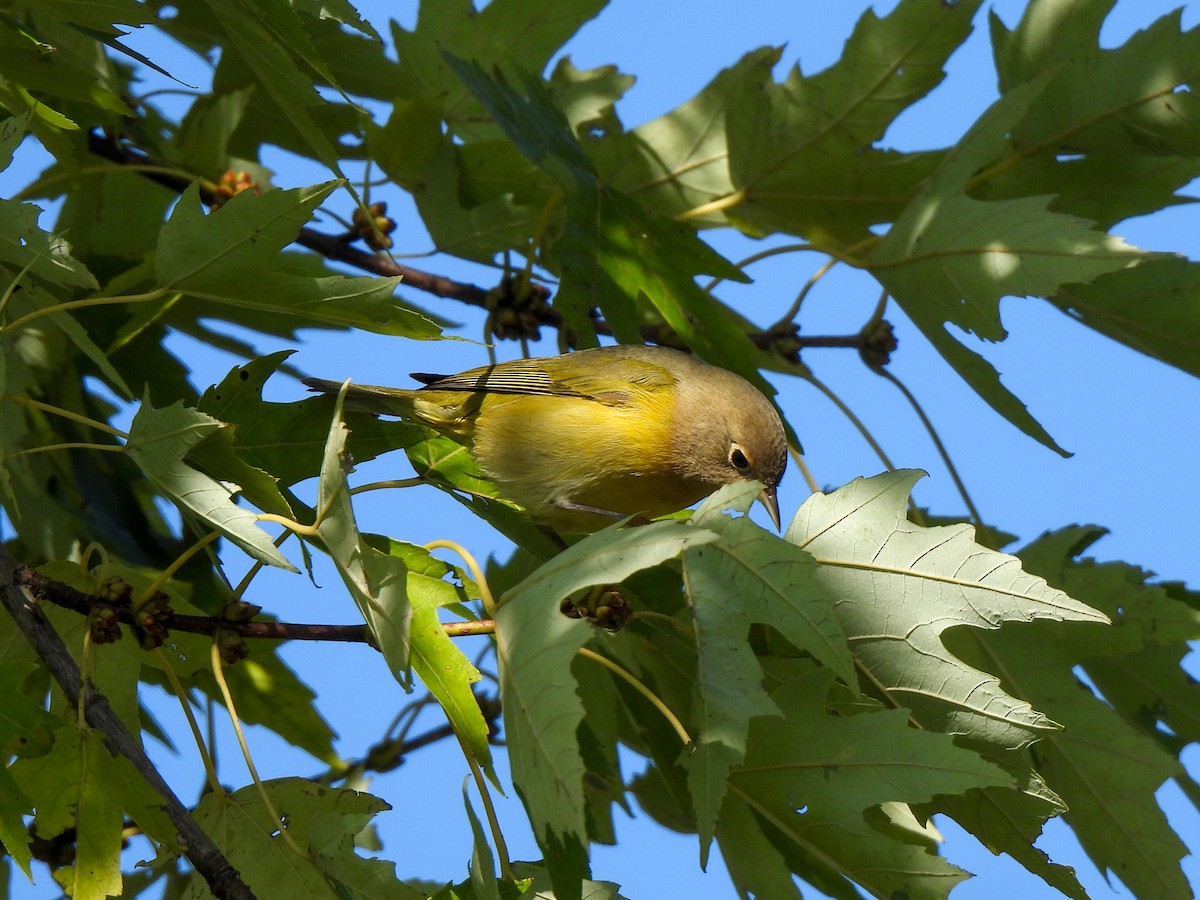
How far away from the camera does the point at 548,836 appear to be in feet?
7.72

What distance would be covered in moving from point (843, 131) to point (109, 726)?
10.7 feet

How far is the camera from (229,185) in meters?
4.68

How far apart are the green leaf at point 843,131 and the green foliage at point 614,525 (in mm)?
12

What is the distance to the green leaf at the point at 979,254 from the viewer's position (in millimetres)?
3500

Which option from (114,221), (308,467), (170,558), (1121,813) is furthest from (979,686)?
(114,221)

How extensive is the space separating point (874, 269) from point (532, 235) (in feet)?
4.32

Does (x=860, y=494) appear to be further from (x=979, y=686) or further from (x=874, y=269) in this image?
(x=874, y=269)

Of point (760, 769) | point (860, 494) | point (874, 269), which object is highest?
point (874, 269)

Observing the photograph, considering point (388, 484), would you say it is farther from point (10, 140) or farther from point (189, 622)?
point (10, 140)

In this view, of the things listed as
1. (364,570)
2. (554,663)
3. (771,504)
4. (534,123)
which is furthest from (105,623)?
(771,504)

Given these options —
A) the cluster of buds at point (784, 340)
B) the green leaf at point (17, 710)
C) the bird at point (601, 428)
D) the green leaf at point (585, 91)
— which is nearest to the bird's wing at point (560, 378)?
the bird at point (601, 428)

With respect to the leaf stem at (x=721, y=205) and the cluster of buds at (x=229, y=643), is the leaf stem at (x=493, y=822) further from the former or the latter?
the leaf stem at (x=721, y=205)

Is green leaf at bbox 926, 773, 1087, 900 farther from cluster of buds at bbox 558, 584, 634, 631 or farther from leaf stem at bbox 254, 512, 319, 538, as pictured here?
leaf stem at bbox 254, 512, 319, 538

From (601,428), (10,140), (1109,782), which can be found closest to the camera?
(10,140)
